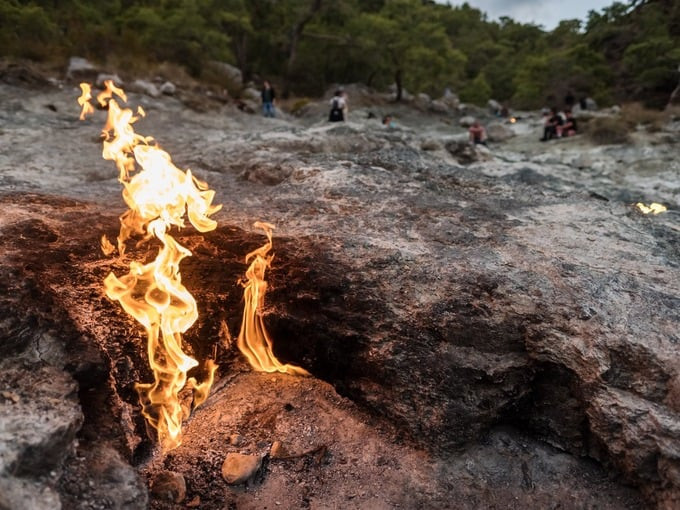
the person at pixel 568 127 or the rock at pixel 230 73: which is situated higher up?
the person at pixel 568 127

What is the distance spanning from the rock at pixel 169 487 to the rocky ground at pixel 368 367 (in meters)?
0.02

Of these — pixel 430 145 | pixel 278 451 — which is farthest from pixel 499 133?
pixel 278 451

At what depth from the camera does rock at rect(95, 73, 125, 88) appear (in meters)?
14.9

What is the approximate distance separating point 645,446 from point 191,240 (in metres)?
4.69

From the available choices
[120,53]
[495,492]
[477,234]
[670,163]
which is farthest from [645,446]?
[120,53]

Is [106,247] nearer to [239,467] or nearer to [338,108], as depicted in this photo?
[239,467]

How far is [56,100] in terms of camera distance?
12781mm

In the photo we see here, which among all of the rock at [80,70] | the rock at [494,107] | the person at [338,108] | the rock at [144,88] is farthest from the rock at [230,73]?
the rock at [494,107]

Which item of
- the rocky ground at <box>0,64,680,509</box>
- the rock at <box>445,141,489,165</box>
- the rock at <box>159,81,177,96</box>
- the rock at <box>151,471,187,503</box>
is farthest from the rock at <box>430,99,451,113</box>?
the rock at <box>151,471,187,503</box>

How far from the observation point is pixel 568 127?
17.2 metres

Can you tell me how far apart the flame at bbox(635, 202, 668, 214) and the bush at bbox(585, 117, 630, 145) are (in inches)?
316

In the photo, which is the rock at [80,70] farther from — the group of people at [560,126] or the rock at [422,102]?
the rock at [422,102]

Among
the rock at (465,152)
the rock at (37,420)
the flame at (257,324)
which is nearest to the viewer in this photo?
the rock at (37,420)

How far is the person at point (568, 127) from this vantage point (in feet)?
56.0
